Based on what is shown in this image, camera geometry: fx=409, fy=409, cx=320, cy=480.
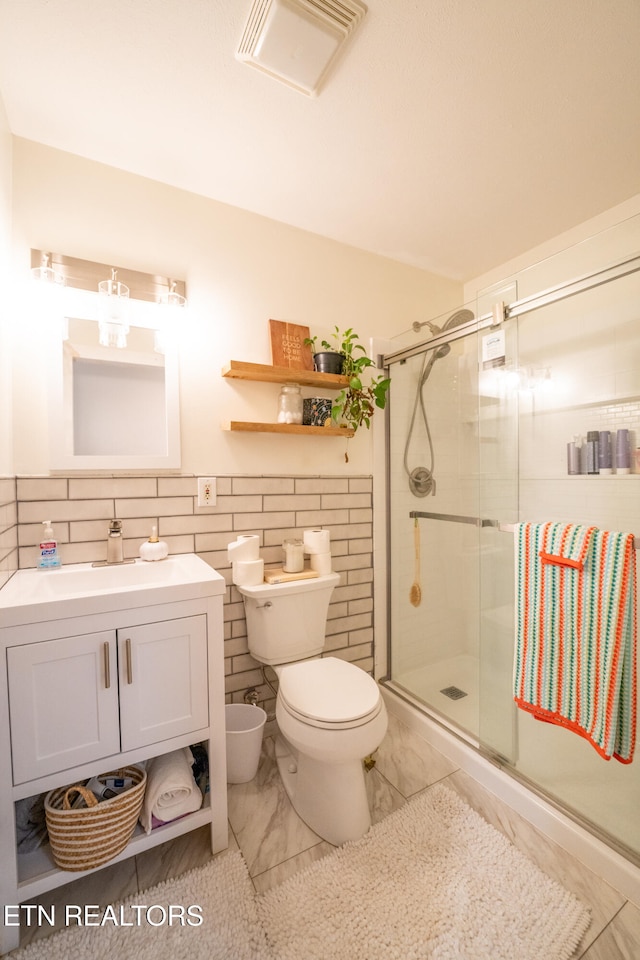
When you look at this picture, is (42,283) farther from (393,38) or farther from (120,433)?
(393,38)

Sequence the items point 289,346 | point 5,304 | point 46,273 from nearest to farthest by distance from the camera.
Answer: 1. point 5,304
2. point 46,273
3. point 289,346

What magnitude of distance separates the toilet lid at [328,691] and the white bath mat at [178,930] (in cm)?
50

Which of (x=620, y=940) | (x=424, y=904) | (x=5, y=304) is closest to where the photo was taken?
(x=620, y=940)

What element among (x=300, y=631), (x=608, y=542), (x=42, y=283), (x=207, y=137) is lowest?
(x=300, y=631)

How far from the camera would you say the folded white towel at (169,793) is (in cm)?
126

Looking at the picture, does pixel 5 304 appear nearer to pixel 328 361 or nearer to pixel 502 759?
pixel 328 361

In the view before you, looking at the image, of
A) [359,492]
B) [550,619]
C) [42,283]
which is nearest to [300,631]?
[359,492]

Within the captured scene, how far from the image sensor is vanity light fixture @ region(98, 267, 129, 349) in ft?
5.18

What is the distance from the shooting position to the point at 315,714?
1.33 meters

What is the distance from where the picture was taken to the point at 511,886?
1212mm

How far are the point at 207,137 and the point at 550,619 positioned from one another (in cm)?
209

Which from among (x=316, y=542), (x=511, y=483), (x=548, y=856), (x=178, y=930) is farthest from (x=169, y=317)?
(x=548, y=856)

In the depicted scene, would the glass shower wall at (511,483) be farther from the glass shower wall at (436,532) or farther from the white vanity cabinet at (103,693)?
the white vanity cabinet at (103,693)

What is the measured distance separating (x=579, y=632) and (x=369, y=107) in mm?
1853
